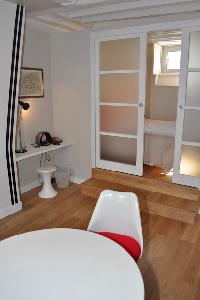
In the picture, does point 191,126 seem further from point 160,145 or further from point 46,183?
point 46,183

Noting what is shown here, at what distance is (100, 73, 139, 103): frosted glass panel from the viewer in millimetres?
3760

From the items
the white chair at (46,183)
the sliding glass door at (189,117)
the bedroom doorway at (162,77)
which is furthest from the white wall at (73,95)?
the sliding glass door at (189,117)

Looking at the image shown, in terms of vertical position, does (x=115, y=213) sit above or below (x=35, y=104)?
below

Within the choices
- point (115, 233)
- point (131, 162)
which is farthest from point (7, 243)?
point (131, 162)

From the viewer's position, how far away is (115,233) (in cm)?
211

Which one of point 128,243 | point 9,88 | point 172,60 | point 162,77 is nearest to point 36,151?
point 9,88

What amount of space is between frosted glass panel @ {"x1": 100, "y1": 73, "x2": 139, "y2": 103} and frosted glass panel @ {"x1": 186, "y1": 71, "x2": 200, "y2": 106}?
2.32 feet

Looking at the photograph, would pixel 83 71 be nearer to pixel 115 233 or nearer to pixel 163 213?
pixel 163 213

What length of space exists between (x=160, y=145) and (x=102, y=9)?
2.23 m

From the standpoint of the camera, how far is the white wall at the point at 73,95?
4.02 meters

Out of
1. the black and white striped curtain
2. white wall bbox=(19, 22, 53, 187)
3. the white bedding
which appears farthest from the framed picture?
the white bedding

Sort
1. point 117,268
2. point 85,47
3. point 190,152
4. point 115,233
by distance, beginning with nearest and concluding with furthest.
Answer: point 117,268 < point 115,233 < point 190,152 < point 85,47

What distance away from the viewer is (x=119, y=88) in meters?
3.90

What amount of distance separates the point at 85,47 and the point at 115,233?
2.89m
